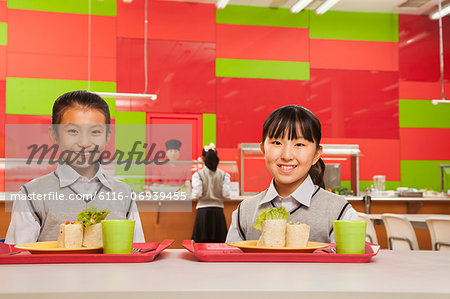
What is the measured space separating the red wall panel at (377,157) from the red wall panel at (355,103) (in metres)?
0.08

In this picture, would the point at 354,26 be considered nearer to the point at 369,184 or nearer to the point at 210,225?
the point at 369,184

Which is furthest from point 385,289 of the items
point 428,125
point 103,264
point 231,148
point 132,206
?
point 428,125

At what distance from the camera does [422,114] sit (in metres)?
7.46

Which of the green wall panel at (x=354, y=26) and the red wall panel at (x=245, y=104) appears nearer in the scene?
the red wall panel at (x=245, y=104)

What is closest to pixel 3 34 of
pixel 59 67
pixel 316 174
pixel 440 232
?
pixel 59 67

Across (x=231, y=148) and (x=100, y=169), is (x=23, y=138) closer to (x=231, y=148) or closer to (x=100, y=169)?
(x=100, y=169)

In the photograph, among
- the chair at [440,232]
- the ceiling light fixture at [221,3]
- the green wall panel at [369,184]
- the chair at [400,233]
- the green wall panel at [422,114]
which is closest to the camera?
the chair at [440,232]

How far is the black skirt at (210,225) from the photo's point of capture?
477cm

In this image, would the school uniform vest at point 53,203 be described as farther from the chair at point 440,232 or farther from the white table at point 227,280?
the chair at point 440,232

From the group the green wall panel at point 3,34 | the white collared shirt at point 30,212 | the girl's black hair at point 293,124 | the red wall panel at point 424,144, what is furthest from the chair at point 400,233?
the green wall panel at point 3,34

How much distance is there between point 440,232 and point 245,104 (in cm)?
437

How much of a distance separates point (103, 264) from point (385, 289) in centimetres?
56

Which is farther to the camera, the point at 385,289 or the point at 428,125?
the point at 428,125

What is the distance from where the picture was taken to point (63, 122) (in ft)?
4.40
